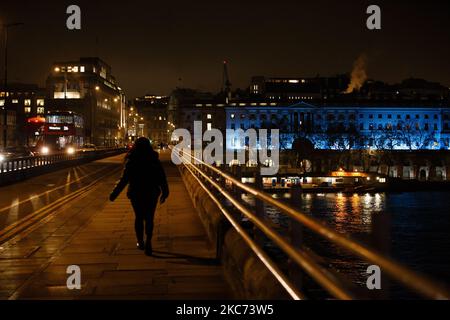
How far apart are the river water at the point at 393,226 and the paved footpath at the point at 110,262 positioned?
1482 mm

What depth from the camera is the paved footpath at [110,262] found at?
27.9 feet

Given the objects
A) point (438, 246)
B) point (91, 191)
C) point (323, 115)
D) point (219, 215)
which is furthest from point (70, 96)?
point (219, 215)

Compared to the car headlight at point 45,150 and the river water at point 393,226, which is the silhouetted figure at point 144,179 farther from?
the car headlight at point 45,150

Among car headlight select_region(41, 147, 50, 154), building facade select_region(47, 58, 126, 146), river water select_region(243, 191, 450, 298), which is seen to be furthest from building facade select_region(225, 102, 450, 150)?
car headlight select_region(41, 147, 50, 154)

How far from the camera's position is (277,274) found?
6.30 metres

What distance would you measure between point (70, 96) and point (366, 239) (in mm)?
165169

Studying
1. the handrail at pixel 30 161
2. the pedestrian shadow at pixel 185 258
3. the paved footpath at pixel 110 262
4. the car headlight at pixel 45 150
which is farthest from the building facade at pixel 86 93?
the pedestrian shadow at pixel 185 258

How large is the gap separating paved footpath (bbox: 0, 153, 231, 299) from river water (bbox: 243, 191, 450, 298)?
4.86 feet

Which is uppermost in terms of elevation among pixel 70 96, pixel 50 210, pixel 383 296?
pixel 70 96

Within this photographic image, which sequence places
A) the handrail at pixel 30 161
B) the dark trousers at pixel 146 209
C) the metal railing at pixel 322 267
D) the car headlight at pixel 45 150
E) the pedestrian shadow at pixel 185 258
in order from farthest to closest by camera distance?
the car headlight at pixel 45 150 < the handrail at pixel 30 161 < the dark trousers at pixel 146 209 < the pedestrian shadow at pixel 185 258 < the metal railing at pixel 322 267

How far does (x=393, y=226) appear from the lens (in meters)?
60.8

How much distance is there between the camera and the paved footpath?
849 cm
